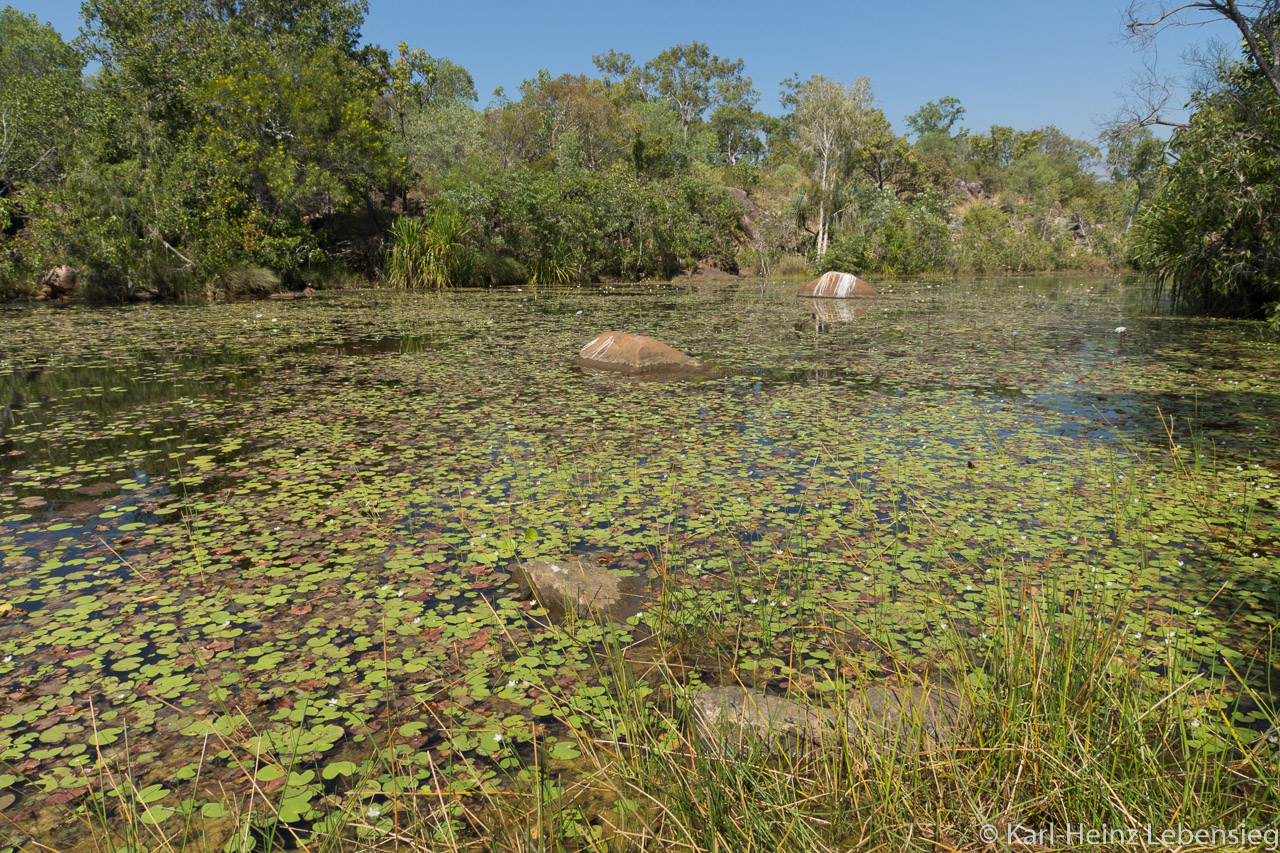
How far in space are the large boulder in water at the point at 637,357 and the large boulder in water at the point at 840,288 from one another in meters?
13.1

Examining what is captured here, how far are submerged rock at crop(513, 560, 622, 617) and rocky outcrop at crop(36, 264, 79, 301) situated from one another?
22.0 m

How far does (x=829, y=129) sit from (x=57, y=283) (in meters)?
29.4

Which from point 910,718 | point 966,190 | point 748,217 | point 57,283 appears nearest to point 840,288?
point 748,217

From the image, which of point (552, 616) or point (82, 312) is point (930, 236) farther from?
point (552, 616)

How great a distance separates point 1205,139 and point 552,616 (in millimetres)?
14781

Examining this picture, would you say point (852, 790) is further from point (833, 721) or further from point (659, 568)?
point (659, 568)

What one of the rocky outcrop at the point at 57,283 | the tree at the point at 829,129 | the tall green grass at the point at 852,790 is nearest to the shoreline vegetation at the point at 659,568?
the tall green grass at the point at 852,790

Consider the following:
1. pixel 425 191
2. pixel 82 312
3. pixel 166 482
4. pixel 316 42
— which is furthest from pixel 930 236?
pixel 166 482

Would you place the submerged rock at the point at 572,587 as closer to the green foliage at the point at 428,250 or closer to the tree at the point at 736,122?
the green foliage at the point at 428,250

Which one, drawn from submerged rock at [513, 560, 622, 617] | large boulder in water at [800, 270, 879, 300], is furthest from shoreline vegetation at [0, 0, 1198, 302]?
submerged rock at [513, 560, 622, 617]

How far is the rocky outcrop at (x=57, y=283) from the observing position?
63.9 feet

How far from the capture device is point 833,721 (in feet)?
7.77

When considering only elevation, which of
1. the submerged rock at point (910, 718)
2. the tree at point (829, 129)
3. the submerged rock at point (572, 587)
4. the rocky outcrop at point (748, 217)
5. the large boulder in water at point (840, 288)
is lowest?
the submerged rock at point (572, 587)

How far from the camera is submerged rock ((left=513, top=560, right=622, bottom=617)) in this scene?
11.3ft
